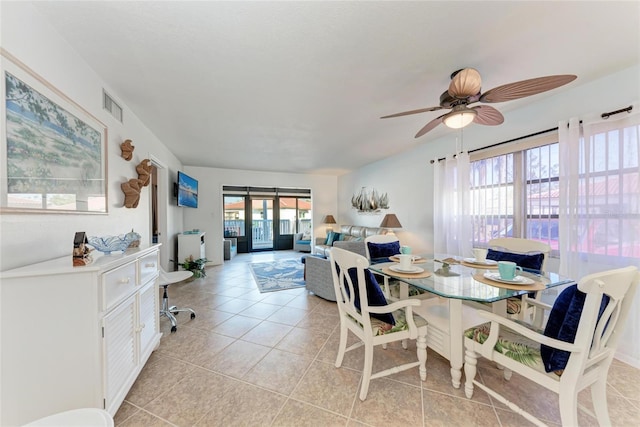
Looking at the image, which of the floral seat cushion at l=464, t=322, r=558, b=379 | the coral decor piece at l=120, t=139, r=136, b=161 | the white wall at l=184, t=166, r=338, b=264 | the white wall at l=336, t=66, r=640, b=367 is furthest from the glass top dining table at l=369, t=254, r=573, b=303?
the white wall at l=184, t=166, r=338, b=264

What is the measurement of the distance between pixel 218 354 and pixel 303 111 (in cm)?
259

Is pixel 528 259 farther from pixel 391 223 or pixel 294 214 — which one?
pixel 294 214

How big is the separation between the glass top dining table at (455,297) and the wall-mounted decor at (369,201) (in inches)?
127

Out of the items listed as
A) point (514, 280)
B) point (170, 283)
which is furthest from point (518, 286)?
point (170, 283)

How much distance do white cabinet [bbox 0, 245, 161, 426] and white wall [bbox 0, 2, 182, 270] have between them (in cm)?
19

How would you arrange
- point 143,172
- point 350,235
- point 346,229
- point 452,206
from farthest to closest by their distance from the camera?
point 346,229 < point 350,235 < point 452,206 < point 143,172

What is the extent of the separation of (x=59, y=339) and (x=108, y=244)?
0.56m

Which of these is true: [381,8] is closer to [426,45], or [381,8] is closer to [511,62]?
[426,45]

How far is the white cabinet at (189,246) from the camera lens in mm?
4664

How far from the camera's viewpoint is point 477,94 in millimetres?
1791

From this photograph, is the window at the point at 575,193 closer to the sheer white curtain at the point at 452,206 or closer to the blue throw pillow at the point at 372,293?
the sheer white curtain at the point at 452,206

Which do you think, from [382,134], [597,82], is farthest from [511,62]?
[382,134]

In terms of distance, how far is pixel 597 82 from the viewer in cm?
211

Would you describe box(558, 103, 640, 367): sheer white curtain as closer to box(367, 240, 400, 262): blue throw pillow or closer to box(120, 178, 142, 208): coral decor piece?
box(367, 240, 400, 262): blue throw pillow
